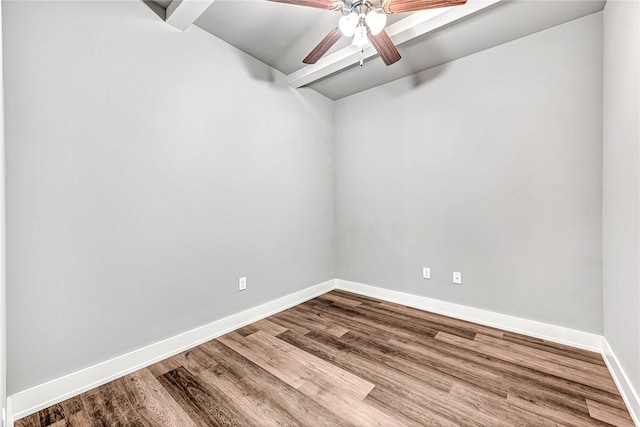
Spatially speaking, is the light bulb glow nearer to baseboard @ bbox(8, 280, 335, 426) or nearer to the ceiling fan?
the ceiling fan

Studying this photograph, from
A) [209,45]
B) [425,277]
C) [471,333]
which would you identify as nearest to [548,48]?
[425,277]

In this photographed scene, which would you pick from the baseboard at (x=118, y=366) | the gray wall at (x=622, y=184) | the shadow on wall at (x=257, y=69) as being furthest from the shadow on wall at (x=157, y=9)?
the gray wall at (x=622, y=184)

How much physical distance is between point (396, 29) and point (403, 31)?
0.06 m

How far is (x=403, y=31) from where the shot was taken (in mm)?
2088

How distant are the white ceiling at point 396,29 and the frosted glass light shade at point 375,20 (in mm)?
528

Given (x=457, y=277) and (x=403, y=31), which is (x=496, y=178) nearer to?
(x=457, y=277)

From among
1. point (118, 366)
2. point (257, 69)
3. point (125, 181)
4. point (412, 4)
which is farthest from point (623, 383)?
point (257, 69)

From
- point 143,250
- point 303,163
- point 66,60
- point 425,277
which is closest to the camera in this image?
point 66,60

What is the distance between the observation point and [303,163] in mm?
3092

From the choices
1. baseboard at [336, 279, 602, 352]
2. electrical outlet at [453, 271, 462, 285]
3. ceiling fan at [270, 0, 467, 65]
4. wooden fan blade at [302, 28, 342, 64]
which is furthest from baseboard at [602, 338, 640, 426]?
wooden fan blade at [302, 28, 342, 64]

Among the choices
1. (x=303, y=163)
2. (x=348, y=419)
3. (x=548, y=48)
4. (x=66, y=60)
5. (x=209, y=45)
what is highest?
(x=209, y=45)

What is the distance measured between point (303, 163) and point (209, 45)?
1397 mm

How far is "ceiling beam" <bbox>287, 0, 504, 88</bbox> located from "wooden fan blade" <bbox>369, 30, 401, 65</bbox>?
0.75ft

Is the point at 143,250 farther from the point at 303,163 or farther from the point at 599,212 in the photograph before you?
the point at 599,212
